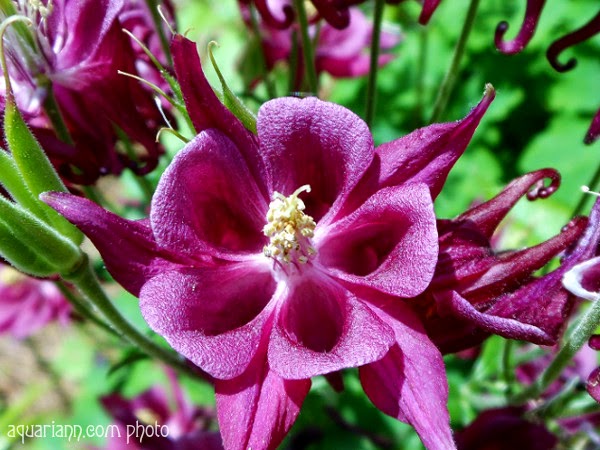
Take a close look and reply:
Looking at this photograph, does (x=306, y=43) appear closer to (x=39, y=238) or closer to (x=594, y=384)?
(x=39, y=238)

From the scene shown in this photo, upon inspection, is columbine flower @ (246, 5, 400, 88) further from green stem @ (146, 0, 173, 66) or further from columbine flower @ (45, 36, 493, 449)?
columbine flower @ (45, 36, 493, 449)

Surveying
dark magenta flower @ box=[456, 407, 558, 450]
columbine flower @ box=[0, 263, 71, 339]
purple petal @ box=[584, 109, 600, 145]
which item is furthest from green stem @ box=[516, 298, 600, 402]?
columbine flower @ box=[0, 263, 71, 339]

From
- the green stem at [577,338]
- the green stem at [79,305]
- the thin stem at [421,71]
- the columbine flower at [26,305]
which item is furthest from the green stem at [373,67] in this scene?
the columbine flower at [26,305]

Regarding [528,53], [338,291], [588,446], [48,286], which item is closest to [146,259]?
[338,291]

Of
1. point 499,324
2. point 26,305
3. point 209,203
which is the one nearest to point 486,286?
point 499,324

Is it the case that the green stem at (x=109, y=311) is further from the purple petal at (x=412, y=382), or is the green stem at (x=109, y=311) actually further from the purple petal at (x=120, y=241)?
the purple petal at (x=412, y=382)

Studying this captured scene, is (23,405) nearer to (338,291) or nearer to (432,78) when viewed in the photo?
(432,78)

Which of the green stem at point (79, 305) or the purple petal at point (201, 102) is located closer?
the purple petal at point (201, 102)
